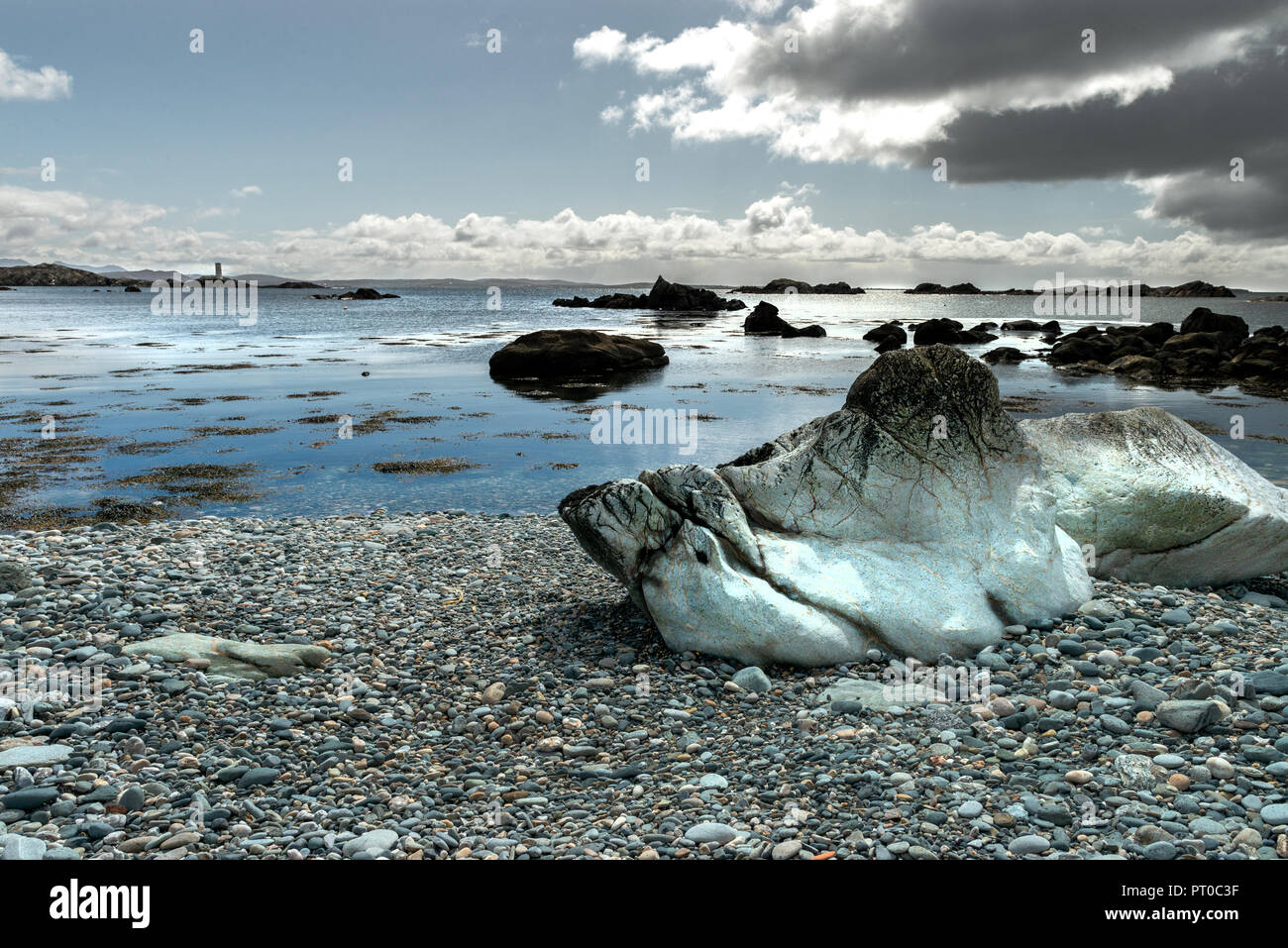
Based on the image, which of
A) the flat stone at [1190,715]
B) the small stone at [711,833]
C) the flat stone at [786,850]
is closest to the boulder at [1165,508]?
the flat stone at [1190,715]

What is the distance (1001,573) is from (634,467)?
12365mm

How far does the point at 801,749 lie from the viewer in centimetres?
649

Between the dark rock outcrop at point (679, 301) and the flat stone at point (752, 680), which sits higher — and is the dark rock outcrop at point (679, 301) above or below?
above

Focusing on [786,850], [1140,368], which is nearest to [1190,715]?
[786,850]

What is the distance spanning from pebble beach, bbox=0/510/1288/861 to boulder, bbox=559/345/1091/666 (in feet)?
1.38

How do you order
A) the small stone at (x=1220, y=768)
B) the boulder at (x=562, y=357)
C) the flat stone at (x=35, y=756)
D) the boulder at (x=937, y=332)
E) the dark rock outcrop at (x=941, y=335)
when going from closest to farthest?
the small stone at (x=1220, y=768), the flat stone at (x=35, y=756), the boulder at (x=562, y=357), the dark rock outcrop at (x=941, y=335), the boulder at (x=937, y=332)

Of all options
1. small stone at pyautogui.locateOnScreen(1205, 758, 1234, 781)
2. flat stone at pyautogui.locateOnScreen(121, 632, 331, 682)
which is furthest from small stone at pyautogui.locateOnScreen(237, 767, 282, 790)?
small stone at pyautogui.locateOnScreen(1205, 758, 1234, 781)

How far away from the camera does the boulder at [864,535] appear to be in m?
8.16

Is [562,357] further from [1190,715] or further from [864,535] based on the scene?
[1190,715]

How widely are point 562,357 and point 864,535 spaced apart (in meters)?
35.4

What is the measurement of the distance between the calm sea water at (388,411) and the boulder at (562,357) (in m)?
1.90

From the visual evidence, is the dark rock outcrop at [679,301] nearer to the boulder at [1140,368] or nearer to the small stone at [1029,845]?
the boulder at [1140,368]

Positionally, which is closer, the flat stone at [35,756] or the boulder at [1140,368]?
the flat stone at [35,756]

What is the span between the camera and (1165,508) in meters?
10.2
